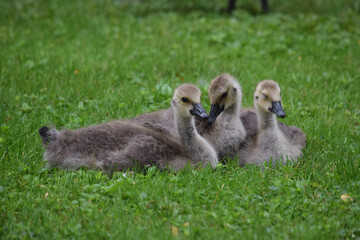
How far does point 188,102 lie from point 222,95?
1.51 feet

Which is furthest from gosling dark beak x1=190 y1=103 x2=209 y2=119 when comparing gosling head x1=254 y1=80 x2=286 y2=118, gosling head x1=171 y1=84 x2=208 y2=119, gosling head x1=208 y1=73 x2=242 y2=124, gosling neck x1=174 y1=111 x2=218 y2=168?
gosling head x1=254 y1=80 x2=286 y2=118

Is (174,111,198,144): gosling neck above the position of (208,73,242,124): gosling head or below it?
below

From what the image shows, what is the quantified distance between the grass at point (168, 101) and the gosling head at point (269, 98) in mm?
658

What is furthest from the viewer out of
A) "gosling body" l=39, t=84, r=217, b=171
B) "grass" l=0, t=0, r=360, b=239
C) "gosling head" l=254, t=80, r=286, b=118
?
"gosling head" l=254, t=80, r=286, b=118

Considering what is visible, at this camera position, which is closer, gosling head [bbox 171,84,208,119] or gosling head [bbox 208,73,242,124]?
gosling head [bbox 171,84,208,119]

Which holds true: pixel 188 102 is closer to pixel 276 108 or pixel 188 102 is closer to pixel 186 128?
pixel 186 128

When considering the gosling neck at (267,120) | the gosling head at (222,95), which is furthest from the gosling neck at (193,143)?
the gosling neck at (267,120)

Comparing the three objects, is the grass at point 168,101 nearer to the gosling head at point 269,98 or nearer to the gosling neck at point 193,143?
the gosling neck at point 193,143

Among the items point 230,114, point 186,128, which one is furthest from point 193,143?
point 230,114

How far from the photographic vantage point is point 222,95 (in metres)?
5.10

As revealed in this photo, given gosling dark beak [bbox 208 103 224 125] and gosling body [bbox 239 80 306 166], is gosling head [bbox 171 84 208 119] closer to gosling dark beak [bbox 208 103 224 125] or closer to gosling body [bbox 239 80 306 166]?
gosling dark beak [bbox 208 103 224 125]

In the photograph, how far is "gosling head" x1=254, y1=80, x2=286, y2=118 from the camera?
Result: 194 inches

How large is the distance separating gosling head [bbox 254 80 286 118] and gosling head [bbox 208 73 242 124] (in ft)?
0.84

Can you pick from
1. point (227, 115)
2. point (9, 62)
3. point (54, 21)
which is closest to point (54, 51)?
point (9, 62)
